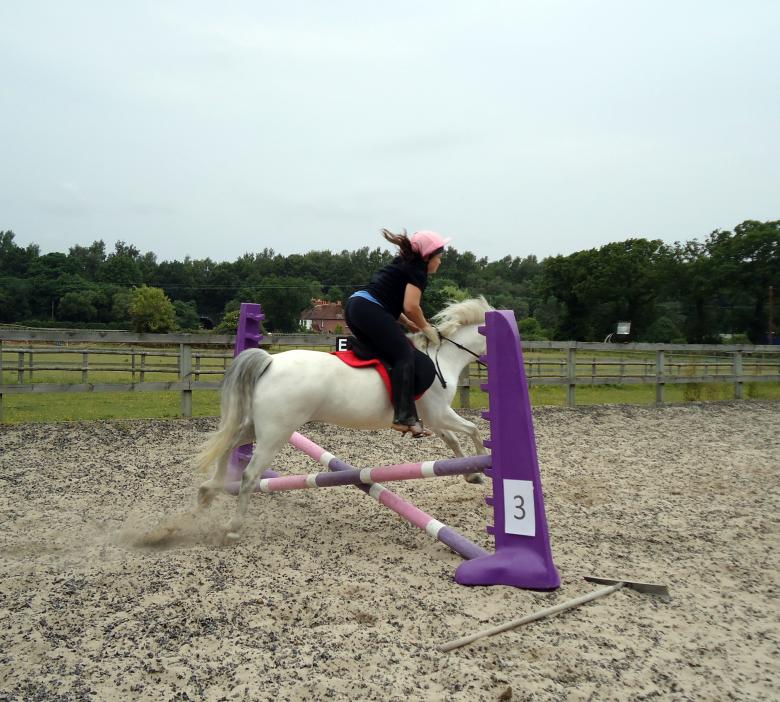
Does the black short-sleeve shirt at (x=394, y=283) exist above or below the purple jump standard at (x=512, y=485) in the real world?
above

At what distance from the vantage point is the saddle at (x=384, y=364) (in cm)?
433

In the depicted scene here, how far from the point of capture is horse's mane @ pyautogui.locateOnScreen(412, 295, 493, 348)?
4863 millimetres

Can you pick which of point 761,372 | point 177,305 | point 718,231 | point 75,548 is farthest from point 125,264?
point 75,548

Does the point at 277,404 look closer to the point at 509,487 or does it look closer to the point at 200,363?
the point at 509,487

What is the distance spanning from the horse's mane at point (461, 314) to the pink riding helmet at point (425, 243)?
0.74 meters

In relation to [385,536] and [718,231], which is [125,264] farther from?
[385,536]

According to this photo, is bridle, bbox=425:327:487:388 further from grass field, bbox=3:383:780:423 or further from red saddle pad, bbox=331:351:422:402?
→ grass field, bbox=3:383:780:423

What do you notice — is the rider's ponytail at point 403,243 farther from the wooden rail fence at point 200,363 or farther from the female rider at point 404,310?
the wooden rail fence at point 200,363

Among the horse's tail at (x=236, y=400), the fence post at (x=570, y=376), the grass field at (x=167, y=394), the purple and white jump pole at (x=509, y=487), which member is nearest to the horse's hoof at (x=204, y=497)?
the horse's tail at (x=236, y=400)

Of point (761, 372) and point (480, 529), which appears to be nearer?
point (480, 529)

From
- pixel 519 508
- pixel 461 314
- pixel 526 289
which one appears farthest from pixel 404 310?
pixel 526 289

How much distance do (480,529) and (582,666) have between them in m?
2.13

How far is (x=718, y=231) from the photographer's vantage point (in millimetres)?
36688

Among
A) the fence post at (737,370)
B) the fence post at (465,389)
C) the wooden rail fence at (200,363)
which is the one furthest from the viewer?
the fence post at (737,370)
